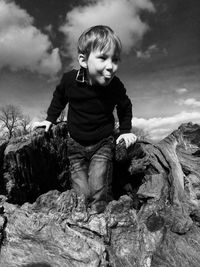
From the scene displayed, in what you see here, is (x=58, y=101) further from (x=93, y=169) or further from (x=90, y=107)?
(x=93, y=169)

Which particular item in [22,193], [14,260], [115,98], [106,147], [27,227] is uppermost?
[115,98]

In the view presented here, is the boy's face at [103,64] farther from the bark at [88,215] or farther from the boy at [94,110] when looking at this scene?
the bark at [88,215]

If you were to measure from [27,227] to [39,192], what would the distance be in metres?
0.74

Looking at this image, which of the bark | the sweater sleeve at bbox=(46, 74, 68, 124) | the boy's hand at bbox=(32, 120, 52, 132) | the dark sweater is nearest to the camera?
the bark

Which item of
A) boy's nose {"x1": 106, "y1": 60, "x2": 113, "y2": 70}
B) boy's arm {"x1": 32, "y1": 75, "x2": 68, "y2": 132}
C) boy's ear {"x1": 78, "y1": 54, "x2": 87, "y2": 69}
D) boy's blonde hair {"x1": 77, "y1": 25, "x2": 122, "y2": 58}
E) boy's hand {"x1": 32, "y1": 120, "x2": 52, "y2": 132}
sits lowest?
boy's hand {"x1": 32, "y1": 120, "x2": 52, "y2": 132}

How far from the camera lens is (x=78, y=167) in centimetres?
390

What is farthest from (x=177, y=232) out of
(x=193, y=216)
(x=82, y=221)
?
(x=82, y=221)

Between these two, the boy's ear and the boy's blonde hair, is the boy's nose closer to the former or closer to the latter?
the boy's blonde hair

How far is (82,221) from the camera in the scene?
9.23 ft

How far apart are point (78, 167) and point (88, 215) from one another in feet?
3.60

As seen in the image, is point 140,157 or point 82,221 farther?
point 140,157

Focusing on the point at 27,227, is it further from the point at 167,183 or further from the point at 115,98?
the point at 115,98

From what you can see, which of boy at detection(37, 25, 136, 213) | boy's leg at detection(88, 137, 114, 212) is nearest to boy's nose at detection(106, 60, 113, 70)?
boy at detection(37, 25, 136, 213)

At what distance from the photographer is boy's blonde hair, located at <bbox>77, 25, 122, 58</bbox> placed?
3.54m
